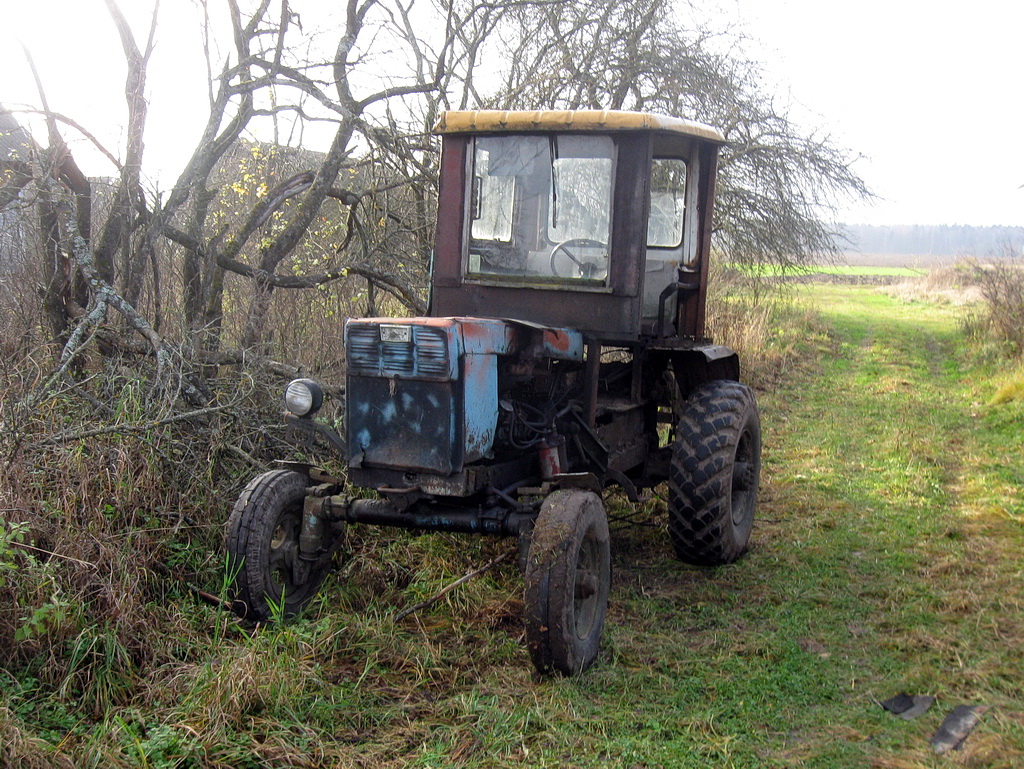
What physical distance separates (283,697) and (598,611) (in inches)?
53.7

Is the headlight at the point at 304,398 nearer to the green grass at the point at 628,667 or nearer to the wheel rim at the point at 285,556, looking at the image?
the wheel rim at the point at 285,556

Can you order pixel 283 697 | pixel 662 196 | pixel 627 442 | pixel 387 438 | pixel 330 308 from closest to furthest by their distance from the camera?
pixel 283 697 → pixel 387 438 → pixel 627 442 → pixel 662 196 → pixel 330 308

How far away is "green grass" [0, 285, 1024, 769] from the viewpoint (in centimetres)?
315

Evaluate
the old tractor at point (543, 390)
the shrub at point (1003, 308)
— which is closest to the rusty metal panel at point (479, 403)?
the old tractor at point (543, 390)

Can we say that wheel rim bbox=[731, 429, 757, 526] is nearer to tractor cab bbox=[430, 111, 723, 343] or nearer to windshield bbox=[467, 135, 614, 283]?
tractor cab bbox=[430, 111, 723, 343]

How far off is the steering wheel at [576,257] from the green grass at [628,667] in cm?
161

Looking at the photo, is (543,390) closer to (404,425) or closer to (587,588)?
(404,425)

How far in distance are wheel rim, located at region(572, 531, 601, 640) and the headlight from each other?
132cm

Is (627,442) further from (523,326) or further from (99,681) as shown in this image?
(99,681)

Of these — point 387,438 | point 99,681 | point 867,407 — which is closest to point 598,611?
point 387,438

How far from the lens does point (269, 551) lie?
4.09 m

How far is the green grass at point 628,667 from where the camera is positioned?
3150 mm

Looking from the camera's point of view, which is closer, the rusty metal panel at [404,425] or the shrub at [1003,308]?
the rusty metal panel at [404,425]

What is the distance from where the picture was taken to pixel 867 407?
10.4 meters
